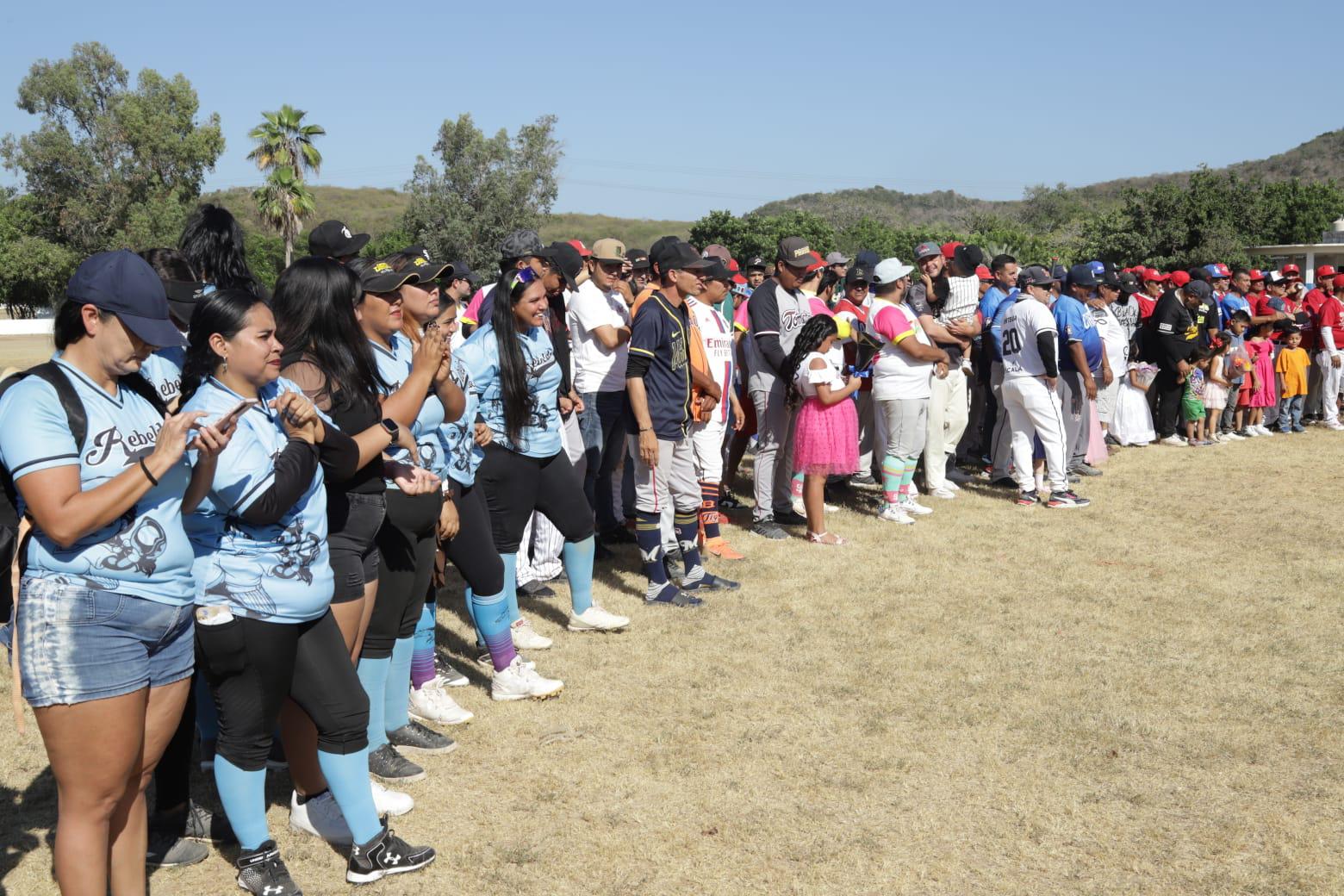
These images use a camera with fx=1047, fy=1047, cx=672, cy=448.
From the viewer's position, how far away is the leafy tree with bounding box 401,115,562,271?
54.2 meters

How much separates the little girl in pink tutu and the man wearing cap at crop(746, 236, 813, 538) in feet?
0.86

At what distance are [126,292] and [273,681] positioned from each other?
1.20 metres

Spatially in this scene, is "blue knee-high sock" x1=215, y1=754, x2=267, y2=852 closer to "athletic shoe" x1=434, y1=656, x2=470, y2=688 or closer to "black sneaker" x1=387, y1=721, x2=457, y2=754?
"black sneaker" x1=387, y1=721, x2=457, y2=754

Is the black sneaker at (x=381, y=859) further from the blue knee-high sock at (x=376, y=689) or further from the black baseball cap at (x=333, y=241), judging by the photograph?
the black baseball cap at (x=333, y=241)

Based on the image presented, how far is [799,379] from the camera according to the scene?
7527 millimetres

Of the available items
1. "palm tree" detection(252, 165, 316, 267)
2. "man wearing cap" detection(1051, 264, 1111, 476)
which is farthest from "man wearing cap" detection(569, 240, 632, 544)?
"palm tree" detection(252, 165, 316, 267)

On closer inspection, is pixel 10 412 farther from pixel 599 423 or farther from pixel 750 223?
pixel 750 223

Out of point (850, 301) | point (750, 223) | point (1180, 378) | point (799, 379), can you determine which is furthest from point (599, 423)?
point (750, 223)

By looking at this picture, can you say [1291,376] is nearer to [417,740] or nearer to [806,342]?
[806,342]

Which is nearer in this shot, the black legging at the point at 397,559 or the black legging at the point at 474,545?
the black legging at the point at 397,559

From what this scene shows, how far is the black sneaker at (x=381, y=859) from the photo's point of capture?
347 cm

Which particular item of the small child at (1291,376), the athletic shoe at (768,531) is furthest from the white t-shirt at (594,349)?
the small child at (1291,376)

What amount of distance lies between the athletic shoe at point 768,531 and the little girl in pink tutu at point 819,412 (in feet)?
1.44

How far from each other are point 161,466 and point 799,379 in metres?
5.45
